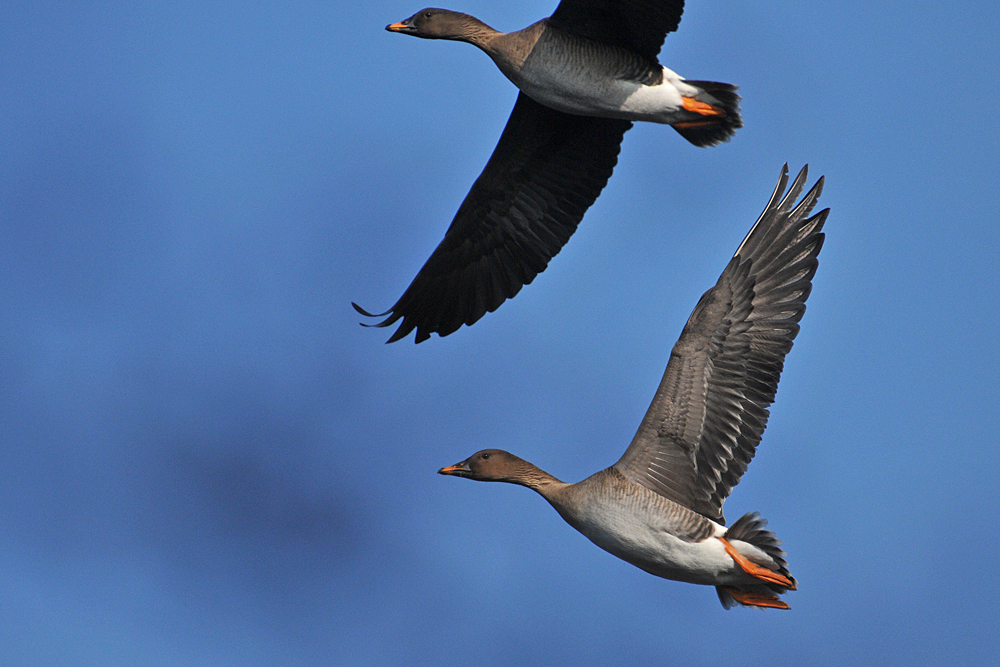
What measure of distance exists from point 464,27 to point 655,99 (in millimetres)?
2151

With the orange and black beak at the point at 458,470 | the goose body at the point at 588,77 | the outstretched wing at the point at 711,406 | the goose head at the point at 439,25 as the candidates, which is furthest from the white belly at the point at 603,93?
the orange and black beak at the point at 458,470

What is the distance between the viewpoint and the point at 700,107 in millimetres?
12750

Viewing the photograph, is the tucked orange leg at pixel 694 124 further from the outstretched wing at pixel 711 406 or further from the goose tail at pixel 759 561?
the goose tail at pixel 759 561

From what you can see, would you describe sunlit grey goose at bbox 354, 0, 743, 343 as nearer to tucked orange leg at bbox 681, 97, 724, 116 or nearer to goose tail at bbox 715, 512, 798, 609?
tucked orange leg at bbox 681, 97, 724, 116

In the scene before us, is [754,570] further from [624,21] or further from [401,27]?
[401,27]

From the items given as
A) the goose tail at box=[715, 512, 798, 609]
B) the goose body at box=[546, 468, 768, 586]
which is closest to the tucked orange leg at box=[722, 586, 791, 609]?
the goose tail at box=[715, 512, 798, 609]

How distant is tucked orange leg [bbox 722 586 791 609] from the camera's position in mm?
11492

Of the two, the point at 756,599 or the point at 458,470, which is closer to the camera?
the point at 756,599

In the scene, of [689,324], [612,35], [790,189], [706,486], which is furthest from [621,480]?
[612,35]

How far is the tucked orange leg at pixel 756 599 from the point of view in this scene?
1149 cm

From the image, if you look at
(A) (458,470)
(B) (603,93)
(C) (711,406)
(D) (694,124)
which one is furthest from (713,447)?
(B) (603,93)

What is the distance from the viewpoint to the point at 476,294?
14.7 metres

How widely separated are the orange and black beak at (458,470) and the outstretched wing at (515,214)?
7.41 feet

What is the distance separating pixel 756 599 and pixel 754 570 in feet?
1.67
